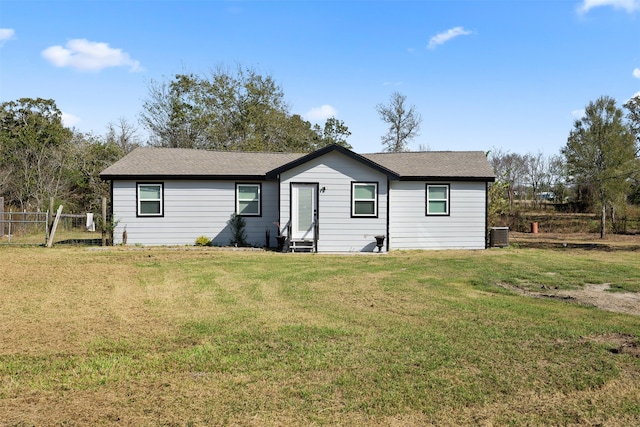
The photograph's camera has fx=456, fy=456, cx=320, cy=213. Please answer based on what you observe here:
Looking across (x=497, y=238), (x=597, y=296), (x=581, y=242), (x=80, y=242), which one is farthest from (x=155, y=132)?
(x=597, y=296)

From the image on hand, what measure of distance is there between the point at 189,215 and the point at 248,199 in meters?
2.33

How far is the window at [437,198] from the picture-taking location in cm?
1798

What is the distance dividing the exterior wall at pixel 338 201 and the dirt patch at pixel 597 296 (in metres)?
7.29

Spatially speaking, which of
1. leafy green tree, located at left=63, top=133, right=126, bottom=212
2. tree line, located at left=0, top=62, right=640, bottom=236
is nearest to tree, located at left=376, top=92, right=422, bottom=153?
tree line, located at left=0, top=62, right=640, bottom=236

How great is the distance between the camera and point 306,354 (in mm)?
5020

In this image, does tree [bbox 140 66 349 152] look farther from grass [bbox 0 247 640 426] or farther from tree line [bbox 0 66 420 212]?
grass [bbox 0 247 640 426]

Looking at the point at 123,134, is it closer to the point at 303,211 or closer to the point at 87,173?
the point at 87,173

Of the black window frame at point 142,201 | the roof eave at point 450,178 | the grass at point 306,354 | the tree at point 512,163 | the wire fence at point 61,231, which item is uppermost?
the tree at point 512,163

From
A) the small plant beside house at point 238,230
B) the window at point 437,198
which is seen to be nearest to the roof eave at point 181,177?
the small plant beside house at point 238,230

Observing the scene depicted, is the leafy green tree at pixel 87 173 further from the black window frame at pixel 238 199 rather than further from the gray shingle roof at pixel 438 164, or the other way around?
the gray shingle roof at pixel 438 164

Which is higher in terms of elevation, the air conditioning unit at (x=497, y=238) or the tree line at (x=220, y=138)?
the tree line at (x=220, y=138)

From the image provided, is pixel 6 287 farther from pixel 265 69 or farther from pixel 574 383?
pixel 265 69

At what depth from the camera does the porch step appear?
16.2 metres

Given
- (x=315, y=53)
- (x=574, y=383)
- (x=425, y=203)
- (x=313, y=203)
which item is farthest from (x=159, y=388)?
(x=315, y=53)
